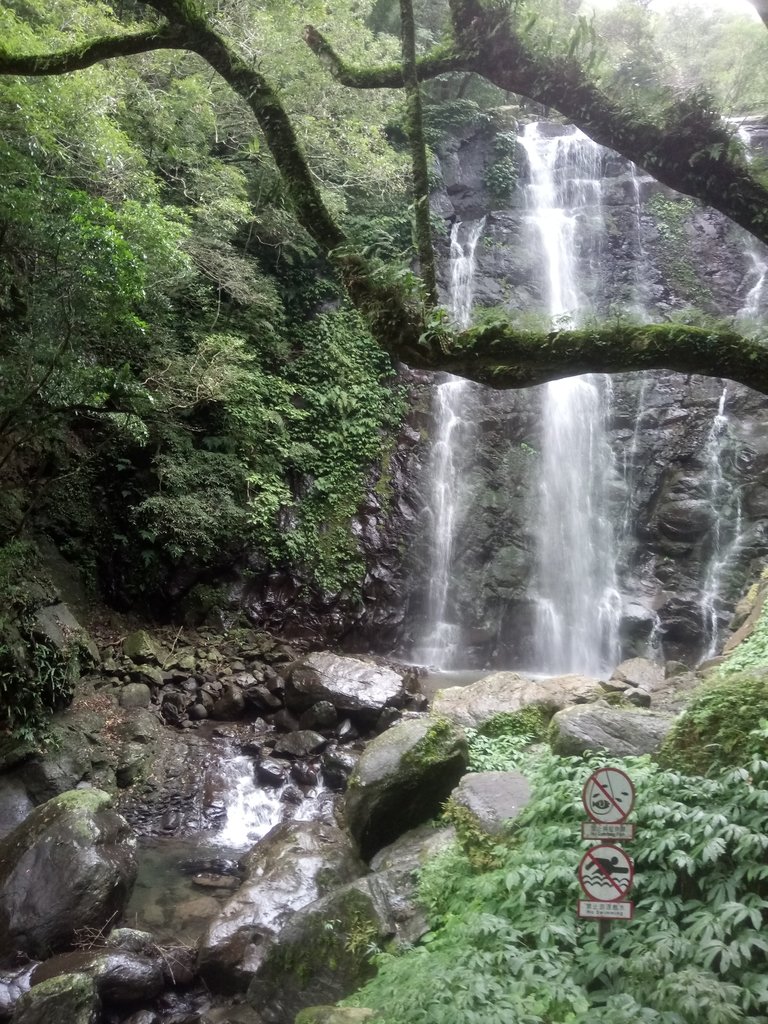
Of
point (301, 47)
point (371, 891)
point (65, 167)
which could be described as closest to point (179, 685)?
point (371, 891)

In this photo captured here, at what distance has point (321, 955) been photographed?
14.8 ft

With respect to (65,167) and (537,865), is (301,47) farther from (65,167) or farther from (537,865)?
(537,865)

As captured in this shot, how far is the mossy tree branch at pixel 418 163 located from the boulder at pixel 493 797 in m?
3.39

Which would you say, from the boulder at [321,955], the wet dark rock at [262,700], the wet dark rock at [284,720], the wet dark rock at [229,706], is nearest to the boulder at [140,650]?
the wet dark rock at [229,706]

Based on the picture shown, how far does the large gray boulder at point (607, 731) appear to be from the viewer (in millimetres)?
5176

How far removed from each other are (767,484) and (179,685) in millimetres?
11494

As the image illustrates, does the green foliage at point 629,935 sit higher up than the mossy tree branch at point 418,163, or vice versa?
the mossy tree branch at point 418,163

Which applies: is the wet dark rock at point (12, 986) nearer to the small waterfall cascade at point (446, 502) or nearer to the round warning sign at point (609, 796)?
the round warning sign at point (609, 796)

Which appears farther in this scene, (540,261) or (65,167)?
(540,261)

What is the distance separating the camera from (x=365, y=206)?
52.5 ft

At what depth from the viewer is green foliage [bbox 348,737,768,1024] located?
2.72 metres

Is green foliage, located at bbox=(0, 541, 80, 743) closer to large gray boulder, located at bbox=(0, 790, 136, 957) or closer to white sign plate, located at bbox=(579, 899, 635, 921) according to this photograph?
large gray boulder, located at bbox=(0, 790, 136, 957)

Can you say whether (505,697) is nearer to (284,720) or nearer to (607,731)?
(607,731)

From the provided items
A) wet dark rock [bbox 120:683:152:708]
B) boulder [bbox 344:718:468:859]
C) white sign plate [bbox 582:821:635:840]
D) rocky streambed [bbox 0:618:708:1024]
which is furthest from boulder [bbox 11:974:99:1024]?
wet dark rock [bbox 120:683:152:708]
